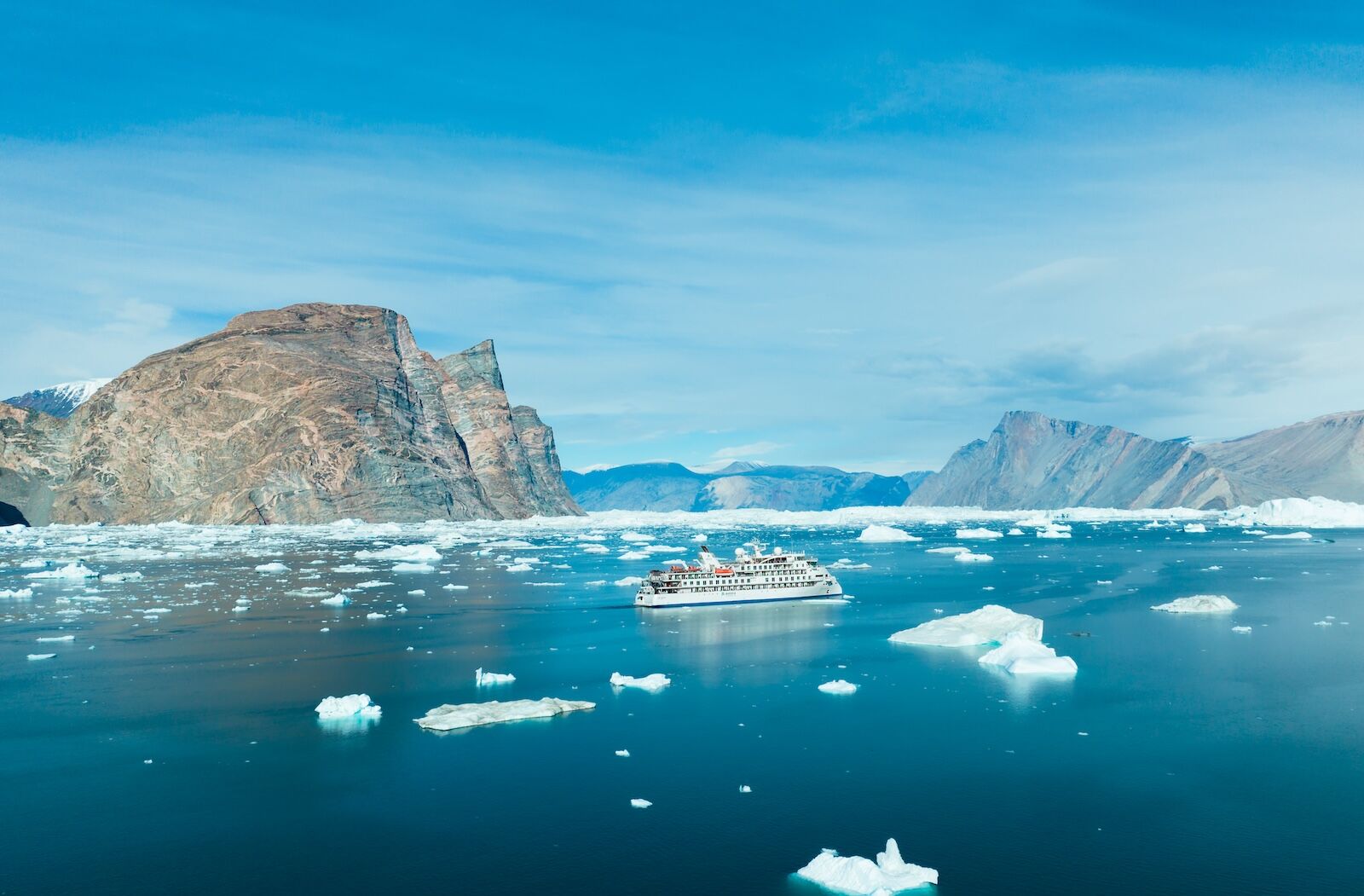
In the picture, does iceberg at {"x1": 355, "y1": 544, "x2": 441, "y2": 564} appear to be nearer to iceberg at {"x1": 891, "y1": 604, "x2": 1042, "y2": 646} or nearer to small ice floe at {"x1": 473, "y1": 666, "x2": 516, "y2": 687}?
small ice floe at {"x1": 473, "y1": 666, "x2": 516, "y2": 687}

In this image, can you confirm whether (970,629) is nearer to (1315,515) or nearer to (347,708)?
(347,708)

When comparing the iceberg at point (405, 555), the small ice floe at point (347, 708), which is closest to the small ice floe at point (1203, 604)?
the small ice floe at point (347, 708)

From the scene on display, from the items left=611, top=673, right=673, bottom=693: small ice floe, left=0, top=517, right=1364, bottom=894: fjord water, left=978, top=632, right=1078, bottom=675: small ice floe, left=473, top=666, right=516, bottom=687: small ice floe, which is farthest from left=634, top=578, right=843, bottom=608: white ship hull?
left=978, top=632, right=1078, bottom=675: small ice floe

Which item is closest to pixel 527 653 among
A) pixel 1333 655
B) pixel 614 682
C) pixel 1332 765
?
pixel 614 682

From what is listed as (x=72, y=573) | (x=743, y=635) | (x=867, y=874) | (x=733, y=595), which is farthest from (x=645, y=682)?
(x=72, y=573)

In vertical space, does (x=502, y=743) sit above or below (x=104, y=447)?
below

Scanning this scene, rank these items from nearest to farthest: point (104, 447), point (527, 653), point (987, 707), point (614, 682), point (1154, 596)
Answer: point (987, 707)
point (614, 682)
point (527, 653)
point (1154, 596)
point (104, 447)

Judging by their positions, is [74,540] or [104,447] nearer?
[74,540]

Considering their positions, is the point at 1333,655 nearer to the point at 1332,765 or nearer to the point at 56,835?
the point at 1332,765
